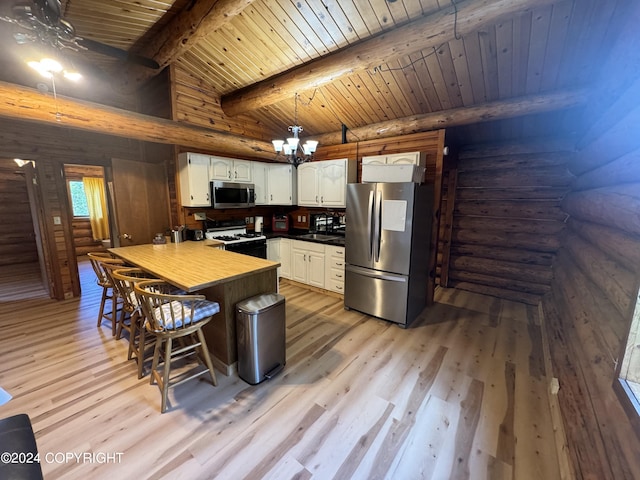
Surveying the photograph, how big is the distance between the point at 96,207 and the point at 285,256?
19.5ft

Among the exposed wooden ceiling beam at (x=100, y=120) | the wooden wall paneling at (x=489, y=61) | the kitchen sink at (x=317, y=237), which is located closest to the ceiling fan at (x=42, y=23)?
the exposed wooden ceiling beam at (x=100, y=120)

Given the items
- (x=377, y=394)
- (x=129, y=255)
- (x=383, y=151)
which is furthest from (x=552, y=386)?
(x=129, y=255)

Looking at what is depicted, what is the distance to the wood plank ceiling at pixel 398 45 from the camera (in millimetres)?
2156

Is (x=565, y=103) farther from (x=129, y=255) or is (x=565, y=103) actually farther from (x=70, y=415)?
(x=70, y=415)

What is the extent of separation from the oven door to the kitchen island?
128cm

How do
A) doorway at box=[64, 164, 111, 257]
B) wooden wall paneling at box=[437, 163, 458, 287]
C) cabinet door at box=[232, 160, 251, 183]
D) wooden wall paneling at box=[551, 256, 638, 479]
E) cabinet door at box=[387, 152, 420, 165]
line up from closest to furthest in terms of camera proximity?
wooden wall paneling at box=[551, 256, 638, 479] < cabinet door at box=[387, 152, 420, 165] < cabinet door at box=[232, 160, 251, 183] < wooden wall paneling at box=[437, 163, 458, 287] < doorway at box=[64, 164, 111, 257]

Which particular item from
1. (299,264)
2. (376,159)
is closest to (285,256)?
(299,264)

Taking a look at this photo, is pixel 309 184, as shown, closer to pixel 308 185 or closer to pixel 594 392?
pixel 308 185

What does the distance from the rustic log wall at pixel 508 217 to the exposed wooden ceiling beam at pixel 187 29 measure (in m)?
4.03

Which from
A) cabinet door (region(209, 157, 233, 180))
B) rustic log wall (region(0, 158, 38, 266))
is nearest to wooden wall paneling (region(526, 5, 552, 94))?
cabinet door (region(209, 157, 233, 180))

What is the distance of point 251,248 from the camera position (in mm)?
4355

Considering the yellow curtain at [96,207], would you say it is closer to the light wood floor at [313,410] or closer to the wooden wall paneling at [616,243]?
the light wood floor at [313,410]

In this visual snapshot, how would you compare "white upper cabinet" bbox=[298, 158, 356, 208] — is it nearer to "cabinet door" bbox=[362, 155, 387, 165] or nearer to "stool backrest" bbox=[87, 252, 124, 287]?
"cabinet door" bbox=[362, 155, 387, 165]

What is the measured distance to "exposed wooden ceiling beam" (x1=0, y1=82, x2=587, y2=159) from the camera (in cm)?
240
